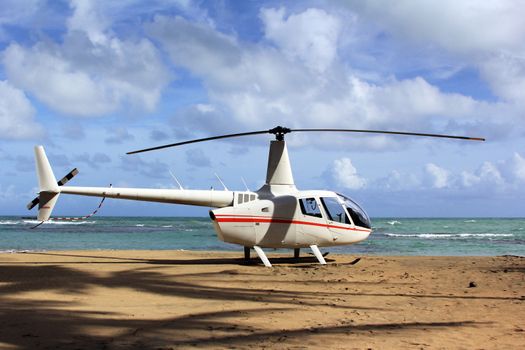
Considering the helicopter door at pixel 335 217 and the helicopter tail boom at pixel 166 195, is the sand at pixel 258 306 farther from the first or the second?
the helicopter tail boom at pixel 166 195

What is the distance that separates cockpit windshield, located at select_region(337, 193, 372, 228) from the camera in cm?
1421

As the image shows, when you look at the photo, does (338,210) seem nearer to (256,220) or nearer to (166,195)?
(256,220)

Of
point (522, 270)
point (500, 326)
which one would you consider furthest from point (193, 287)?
point (522, 270)

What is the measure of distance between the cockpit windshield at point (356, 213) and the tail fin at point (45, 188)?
7.42 m

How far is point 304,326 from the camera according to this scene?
6570 millimetres

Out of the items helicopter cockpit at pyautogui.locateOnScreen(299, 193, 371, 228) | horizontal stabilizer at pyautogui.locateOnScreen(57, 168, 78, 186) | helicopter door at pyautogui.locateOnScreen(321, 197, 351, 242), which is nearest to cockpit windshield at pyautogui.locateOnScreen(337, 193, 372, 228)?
helicopter cockpit at pyautogui.locateOnScreen(299, 193, 371, 228)

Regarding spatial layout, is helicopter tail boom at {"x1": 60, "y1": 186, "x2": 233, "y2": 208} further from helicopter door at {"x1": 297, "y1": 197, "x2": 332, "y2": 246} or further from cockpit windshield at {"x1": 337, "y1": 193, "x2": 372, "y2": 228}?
cockpit windshield at {"x1": 337, "y1": 193, "x2": 372, "y2": 228}

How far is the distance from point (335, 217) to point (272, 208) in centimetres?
182

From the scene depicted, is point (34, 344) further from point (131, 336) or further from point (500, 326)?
point (500, 326)

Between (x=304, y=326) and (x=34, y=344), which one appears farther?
(x=304, y=326)

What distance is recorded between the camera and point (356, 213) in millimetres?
14352

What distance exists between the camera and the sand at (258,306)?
5801mm

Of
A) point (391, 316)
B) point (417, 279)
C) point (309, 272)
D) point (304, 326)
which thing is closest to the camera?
point (304, 326)

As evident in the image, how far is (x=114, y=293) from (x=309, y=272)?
16.6 ft
